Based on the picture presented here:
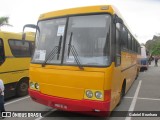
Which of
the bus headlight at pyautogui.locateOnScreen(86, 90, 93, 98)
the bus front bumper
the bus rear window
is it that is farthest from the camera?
the bus rear window

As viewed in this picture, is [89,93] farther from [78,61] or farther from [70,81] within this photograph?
[78,61]

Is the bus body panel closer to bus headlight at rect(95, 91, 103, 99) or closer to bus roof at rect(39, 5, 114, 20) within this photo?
bus headlight at rect(95, 91, 103, 99)

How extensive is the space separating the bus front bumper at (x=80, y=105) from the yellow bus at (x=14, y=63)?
3028 mm

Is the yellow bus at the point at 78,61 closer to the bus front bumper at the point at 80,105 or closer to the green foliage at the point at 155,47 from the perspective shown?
the bus front bumper at the point at 80,105

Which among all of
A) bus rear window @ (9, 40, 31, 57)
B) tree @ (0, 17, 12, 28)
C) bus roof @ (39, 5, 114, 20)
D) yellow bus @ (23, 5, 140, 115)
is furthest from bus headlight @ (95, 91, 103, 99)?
tree @ (0, 17, 12, 28)

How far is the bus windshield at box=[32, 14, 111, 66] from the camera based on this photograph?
19.8 feet

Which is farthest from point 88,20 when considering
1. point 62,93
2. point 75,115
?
point 75,115

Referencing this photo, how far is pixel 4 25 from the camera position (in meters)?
27.5

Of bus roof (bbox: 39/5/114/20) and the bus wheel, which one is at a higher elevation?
bus roof (bbox: 39/5/114/20)

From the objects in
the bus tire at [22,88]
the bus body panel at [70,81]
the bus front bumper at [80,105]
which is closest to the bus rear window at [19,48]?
the bus tire at [22,88]

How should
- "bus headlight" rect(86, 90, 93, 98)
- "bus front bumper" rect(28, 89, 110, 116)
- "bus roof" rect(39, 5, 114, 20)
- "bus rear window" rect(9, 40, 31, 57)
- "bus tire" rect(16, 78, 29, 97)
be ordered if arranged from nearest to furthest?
"bus front bumper" rect(28, 89, 110, 116) < "bus headlight" rect(86, 90, 93, 98) < "bus roof" rect(39, 5, 114, 20) < "bus rear window" rect(9, 40, 31, 57) < "bus tire" rect(16, 78, 29, 97)

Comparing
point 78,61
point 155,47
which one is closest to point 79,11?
point 78,61

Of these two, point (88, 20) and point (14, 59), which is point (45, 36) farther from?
point (14, 59)

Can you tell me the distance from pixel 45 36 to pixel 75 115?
241 cm
